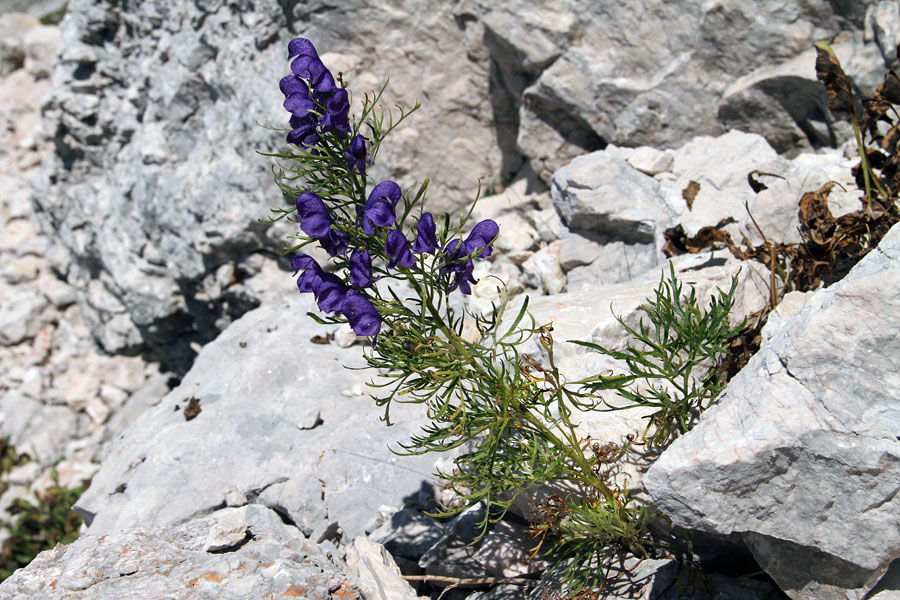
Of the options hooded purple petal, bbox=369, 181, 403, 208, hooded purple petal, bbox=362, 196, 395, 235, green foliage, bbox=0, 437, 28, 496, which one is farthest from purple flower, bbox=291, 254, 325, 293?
green foliage, bbox=0, 437, 28, 496

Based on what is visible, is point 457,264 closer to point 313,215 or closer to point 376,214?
point 376,214

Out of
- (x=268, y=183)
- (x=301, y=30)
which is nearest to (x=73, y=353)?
(x=268, y=183)

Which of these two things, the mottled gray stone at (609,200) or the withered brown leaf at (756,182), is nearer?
the withered brown leaf at (756,182)

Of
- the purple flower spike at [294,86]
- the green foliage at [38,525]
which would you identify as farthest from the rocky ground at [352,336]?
the purple flower spike at [294,86]

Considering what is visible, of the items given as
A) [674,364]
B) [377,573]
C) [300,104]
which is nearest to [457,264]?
[300,104]

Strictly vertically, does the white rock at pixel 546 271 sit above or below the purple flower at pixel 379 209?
below

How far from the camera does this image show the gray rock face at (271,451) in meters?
4.69

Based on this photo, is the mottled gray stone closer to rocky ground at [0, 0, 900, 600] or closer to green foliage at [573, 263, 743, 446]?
rocky ground at [0, 0, 900, 600]

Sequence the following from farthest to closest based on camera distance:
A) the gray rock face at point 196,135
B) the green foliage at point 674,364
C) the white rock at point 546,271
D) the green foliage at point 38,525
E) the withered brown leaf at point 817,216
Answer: the green foliage at point 38,525
the gray rock face at point 196,135
the white rock at point 546,271
the withered brown leaf at point 817,216
the green foliage at point 674,364

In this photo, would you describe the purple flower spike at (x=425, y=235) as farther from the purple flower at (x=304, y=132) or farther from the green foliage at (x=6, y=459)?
the green foliage at (x=6, y=459)

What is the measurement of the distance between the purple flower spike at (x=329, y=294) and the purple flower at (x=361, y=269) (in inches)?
3.4

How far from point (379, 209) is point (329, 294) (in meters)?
0.44

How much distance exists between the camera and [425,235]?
314 cm

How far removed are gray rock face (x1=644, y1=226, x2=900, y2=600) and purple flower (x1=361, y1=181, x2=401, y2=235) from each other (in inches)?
64.9
